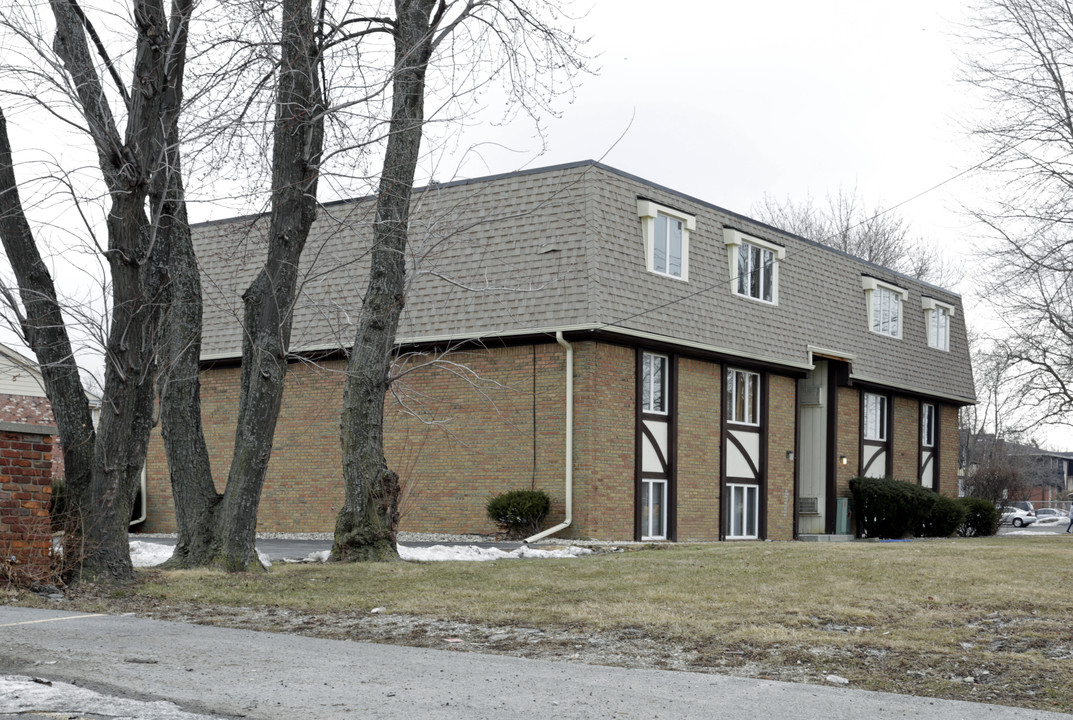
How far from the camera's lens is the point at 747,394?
982 inches

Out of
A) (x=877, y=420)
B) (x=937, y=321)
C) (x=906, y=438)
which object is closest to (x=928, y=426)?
(x=906, y=438)

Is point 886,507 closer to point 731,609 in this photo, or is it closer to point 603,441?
point 603,441

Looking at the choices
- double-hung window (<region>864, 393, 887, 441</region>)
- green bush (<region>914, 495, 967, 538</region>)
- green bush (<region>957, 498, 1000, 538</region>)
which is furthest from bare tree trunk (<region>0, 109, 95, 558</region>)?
green bush (<region>957, 498, 1000, 538</region>)

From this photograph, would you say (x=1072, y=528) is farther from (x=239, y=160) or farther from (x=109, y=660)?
(x=109, y=660)

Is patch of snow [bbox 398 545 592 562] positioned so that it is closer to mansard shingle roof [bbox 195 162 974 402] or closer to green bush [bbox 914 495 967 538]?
mansard shingle roof [bbox 195 162 974 402]

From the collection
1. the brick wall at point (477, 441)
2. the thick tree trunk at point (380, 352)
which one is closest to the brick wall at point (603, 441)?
the brick wall at point (477, 441)

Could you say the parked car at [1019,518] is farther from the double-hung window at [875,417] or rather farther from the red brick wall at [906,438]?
the double-hung window at [875,417]

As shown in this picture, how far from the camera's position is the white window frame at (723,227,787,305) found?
24250 millimetres

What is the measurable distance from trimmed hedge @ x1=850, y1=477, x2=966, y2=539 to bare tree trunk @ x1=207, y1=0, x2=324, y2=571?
18.9 metres

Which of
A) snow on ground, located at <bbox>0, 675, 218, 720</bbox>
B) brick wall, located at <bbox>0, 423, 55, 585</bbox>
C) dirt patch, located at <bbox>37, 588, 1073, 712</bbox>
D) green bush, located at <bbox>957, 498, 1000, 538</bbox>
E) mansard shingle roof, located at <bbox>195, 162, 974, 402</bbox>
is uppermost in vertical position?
mansard shingle roof, located at <bbox>195, 162, 974, 402</bbox>

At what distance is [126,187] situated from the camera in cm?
1076

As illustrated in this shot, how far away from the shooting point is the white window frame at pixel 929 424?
1284 inches

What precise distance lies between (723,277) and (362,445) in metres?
11.4

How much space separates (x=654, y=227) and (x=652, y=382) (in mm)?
3011
